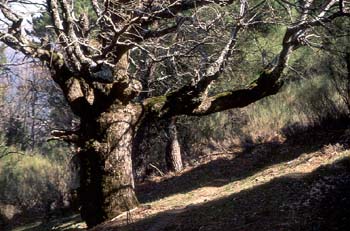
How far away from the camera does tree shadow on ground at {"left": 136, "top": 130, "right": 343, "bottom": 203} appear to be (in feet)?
40.9

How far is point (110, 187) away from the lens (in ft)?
29.0

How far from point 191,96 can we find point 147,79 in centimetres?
415

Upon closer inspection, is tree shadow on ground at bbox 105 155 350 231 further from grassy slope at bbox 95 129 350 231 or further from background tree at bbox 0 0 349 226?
background tree at bbox 0 0 349 226

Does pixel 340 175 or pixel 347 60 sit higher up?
pixel 347 60

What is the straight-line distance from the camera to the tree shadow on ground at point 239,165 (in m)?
12.5

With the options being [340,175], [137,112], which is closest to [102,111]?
[137,112]

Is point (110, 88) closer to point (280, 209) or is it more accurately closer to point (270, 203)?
point (270, 203)

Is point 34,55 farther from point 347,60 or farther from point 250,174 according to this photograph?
point 347,60

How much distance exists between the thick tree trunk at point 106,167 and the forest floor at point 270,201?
301 mm

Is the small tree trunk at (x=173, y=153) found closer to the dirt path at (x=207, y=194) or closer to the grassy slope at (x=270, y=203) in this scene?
the dirt path at (x=207, y=194)

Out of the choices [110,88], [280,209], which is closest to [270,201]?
[280,209]

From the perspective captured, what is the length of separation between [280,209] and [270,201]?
41cm

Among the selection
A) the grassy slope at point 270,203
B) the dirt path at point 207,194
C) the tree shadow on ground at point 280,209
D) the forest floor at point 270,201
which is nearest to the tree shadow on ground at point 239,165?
the forest floor at point 270,201

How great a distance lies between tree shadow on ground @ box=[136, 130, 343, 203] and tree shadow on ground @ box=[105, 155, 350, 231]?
10.9 feet
